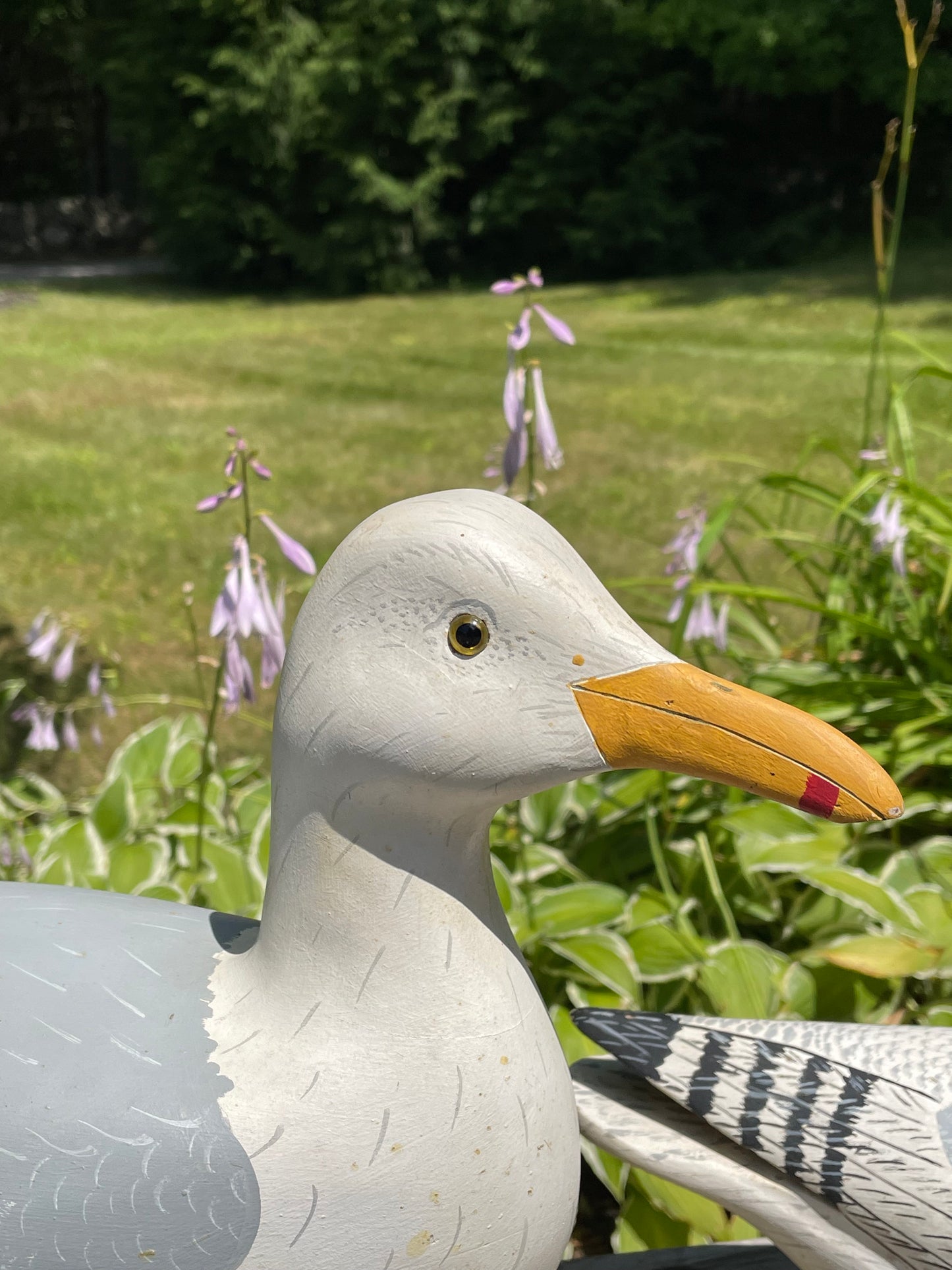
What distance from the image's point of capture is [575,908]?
7.45 ft

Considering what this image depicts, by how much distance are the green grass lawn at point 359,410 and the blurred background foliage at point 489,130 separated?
5.05ft

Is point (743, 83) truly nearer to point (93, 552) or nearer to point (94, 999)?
point (93, 552)

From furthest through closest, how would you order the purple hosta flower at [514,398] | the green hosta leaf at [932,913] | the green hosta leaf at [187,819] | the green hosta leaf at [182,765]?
the green hosta leaf at [182,765] < the green hosta leaf at [187,819] < the green hosta leaf at [932,913] < the purple hosta flower at [514,398]

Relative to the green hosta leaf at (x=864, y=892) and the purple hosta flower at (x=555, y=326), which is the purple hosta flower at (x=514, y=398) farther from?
the green hosta leaf at (x=864, y=892)

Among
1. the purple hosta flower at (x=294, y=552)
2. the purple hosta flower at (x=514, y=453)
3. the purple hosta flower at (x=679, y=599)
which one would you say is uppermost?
the purple hosta flower at (x=514, y=453)

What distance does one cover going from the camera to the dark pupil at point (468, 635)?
1158 millimetres

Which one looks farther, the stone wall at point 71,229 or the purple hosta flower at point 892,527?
the stone wall at point 71,229

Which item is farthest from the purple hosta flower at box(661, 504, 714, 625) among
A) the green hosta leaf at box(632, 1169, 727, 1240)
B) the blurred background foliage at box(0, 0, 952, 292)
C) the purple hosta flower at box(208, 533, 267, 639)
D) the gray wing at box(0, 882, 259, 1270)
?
the blurred background foliage at box(0, 0, 952, 292)

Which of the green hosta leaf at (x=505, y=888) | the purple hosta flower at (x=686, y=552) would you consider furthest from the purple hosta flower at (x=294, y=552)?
the purple hosta flower at (x=686, y=552)

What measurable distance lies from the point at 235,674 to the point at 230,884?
2.02 ft

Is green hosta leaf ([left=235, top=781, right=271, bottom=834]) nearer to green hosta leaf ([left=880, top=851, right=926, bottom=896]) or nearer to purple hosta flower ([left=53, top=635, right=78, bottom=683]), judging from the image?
purple hosta flower ([left=53, top=635, right=78, bottom=683])

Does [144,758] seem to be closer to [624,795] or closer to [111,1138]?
[624,795]

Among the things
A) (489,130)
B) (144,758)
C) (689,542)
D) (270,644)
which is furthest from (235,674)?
(489,130)

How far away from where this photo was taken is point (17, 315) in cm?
1257
